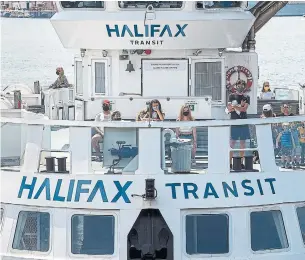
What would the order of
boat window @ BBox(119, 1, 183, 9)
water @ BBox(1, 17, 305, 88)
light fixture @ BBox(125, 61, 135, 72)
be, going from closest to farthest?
boat window @ BBox(119, 1, 183, 9) < light fixture @ BBox(125, 61, 135, 72) < water @ BBox(1, 17, 305, 88)

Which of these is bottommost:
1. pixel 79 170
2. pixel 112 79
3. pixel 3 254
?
pixel 3 254

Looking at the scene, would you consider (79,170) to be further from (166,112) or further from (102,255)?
(166,112)

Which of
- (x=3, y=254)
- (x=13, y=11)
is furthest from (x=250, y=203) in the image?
(x=13, y=11)

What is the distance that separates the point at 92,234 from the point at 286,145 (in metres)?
3.11

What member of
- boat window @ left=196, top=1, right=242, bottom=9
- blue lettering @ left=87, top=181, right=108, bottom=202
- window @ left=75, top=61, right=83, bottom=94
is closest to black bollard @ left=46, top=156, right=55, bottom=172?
blue lettering @ left=87, top=181, right=108, bottom=202

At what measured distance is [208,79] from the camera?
64.8 feet

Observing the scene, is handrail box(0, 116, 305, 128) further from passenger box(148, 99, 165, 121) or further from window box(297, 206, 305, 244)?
passenger box(148, 99, 165, 121)

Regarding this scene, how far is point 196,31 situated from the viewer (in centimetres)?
1850

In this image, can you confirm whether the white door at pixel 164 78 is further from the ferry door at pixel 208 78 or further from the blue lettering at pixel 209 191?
the blue lettering at pixel 209 191

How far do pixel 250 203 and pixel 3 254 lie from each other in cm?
354

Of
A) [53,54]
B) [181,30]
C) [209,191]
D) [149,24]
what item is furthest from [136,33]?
[53,54]

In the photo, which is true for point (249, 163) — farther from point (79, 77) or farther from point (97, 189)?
point (79, 77)

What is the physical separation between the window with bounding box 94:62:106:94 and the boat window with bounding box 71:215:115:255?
4.38 metres

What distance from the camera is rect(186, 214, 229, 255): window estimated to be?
622 inches
